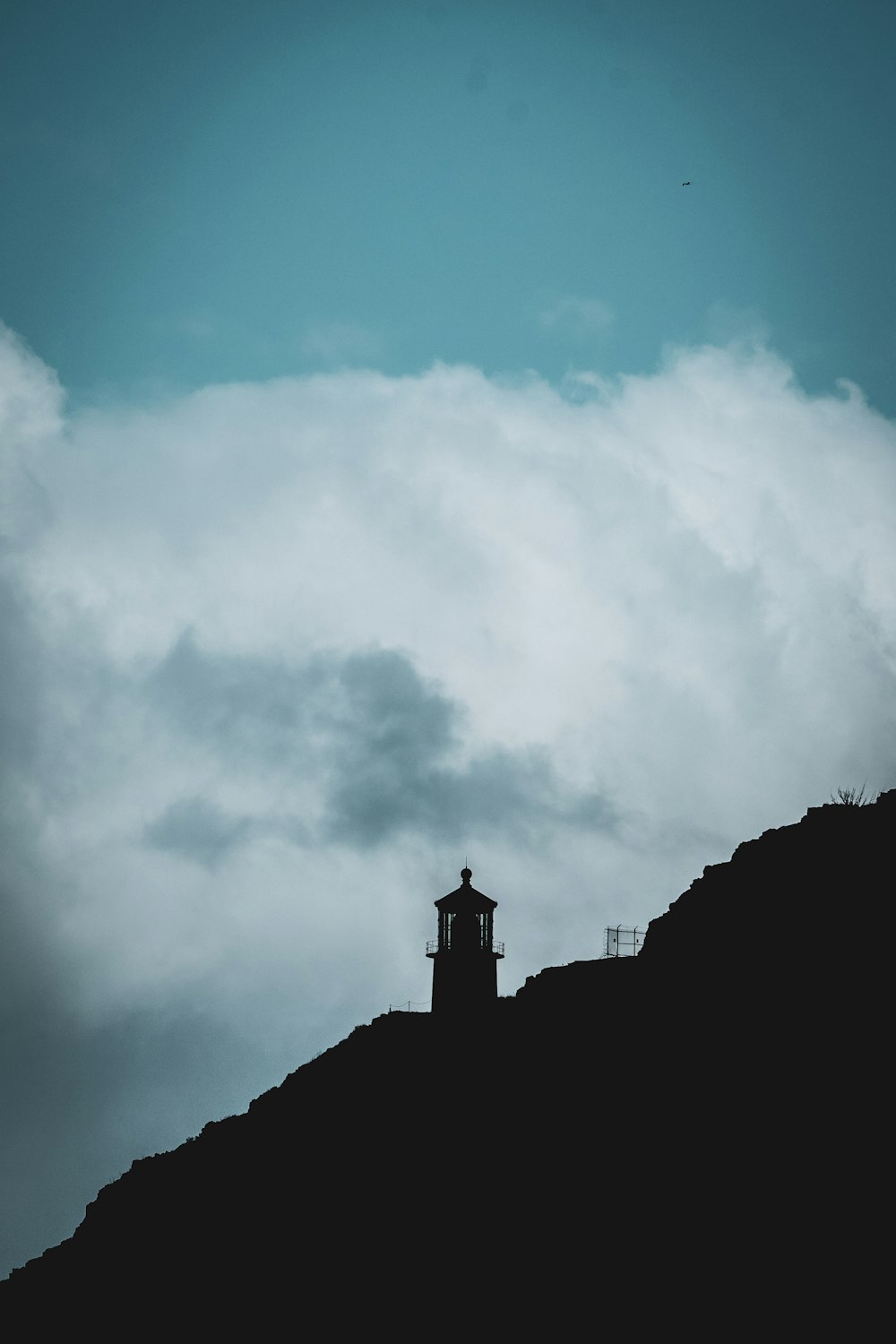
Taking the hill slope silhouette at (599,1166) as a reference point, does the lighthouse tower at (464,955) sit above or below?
above

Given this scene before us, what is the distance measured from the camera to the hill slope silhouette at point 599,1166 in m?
21.9

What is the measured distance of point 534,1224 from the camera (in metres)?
27.4

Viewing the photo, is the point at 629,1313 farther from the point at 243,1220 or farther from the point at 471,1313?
the point at 243,1220

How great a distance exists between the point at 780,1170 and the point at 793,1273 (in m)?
2.29

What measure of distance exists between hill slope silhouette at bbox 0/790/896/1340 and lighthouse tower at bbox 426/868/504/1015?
5.92m

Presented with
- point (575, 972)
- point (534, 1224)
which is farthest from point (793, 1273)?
point (575, 972)

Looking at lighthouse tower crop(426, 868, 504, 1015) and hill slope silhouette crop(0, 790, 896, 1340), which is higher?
lighthouse tower crop(426, 868, 504, 1015)

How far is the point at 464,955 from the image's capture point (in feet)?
166

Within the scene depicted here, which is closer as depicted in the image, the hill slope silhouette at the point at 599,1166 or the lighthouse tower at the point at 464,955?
the hill slope silhouette at the point at 599,1166

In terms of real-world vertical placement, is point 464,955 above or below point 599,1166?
above

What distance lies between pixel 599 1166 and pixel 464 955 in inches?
924

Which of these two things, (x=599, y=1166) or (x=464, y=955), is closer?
(x=599, y=1166)

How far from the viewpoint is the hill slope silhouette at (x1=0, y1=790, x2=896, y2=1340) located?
21.9 metres

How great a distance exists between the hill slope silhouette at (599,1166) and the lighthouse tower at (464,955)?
5.92 metres
